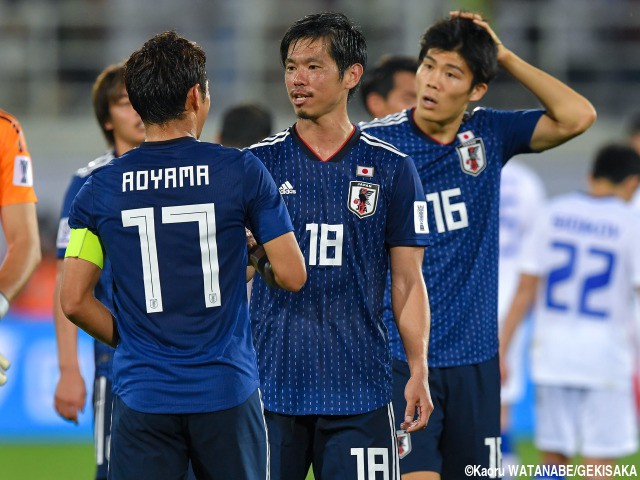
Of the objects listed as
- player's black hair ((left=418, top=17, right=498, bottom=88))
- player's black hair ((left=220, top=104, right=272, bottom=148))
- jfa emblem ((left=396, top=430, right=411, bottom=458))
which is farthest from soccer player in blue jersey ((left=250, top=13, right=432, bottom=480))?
player's black hair ((left=220, top=104, right=272, bottom=148))

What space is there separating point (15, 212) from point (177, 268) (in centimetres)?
137

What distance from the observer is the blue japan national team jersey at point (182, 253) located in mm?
3562

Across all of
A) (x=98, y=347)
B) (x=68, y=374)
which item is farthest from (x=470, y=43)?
(x=68, y=374)

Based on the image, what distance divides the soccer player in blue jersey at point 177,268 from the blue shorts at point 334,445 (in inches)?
18.3

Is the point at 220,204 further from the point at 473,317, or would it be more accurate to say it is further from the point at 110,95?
the point at 110,95

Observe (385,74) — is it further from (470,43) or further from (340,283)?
(340,283)

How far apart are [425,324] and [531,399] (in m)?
7.21

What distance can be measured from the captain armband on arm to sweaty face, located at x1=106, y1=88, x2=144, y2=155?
1936 mm

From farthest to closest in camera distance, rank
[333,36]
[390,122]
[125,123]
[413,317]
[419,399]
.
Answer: [125,123]
[390,122]
[333,36]
[413,317]
[419,399]

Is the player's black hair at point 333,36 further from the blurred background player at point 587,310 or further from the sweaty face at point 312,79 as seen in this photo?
the blurred background player at point 587,310

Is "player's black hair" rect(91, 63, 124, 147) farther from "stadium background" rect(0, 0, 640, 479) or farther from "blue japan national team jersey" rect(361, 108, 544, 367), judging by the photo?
"stadium background" rect(0, 0, 640, 479)

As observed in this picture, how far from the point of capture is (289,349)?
13.6 feet

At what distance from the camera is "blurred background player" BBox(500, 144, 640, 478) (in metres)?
7.40

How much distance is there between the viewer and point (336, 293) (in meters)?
4.12
